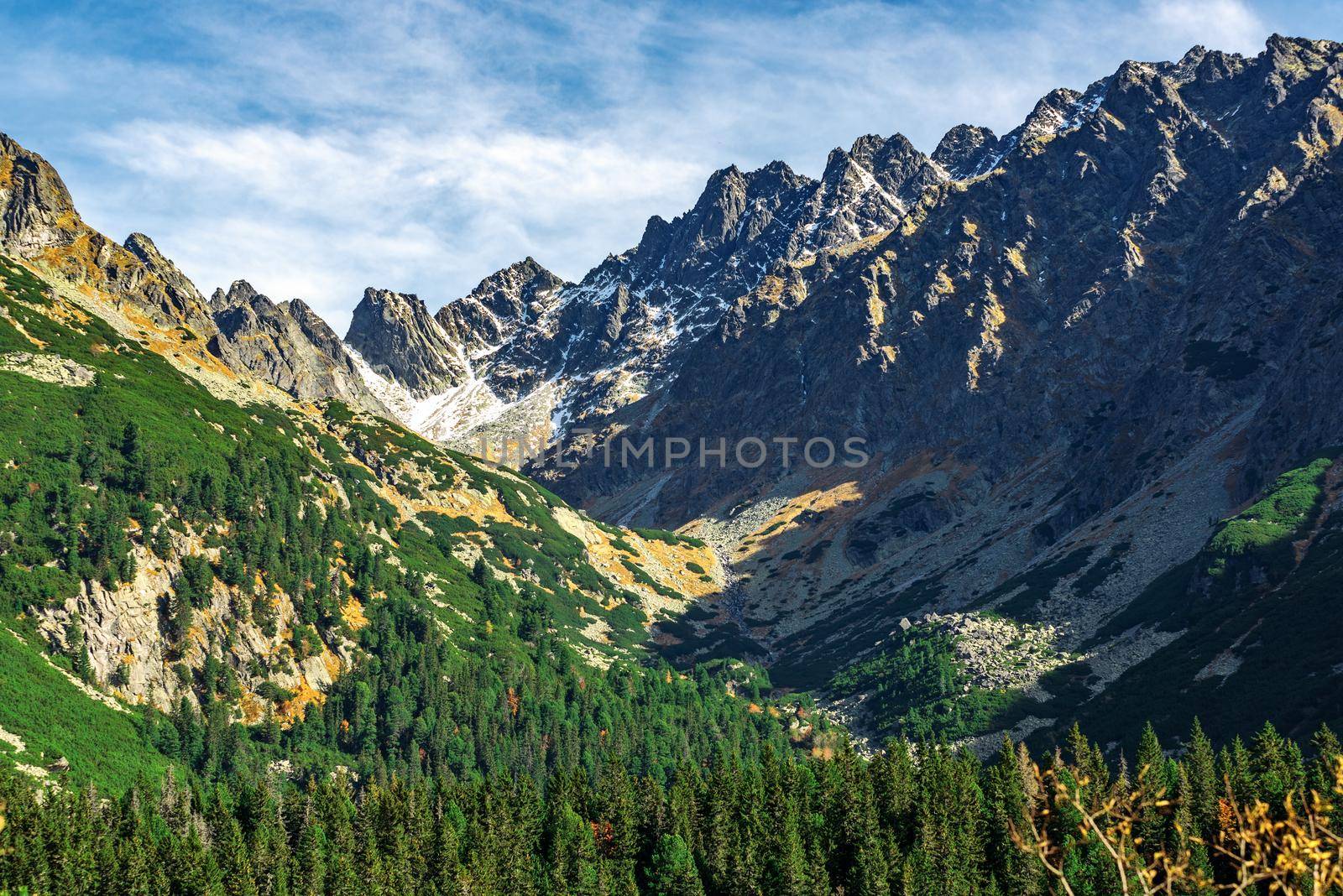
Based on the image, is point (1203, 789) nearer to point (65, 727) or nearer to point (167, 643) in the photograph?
point (65, 727)

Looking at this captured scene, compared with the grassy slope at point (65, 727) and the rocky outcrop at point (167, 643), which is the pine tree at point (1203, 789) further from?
the rocky outcrop at point (167, 643)

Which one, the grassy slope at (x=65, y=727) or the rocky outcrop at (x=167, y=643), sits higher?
the rocky outcrop at (x=167, y=643)

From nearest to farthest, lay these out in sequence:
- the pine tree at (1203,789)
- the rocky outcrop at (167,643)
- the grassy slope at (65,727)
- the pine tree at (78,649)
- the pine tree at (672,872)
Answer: the pine tree at (1203,789)
the pine tree at (672,872)
the grassy slope at (65,727)
the pine tree at (78,649)
the rocky outcrop at (167,643)

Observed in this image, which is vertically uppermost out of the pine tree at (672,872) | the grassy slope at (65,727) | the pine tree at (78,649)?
the pine tree at (78,649)

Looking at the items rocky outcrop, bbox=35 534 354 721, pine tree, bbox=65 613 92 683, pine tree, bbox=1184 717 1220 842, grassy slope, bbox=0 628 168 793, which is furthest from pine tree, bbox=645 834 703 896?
pine tree, bbox=65 613 92 683

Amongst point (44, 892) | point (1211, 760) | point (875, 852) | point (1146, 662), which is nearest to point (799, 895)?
point (875, 852)

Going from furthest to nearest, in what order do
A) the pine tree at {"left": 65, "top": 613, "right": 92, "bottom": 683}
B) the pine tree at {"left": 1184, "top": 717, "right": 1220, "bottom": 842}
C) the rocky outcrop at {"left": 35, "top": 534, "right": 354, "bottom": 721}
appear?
the rocky outcrop at {"left": 35, "top": 534, "right": 354, "bottom": 721} → the pine tree at {"left": 65, "top": 613, "right": 92, "bottom": 683} → the pine tree at {"left": 1184, "top": 717, "right": 1220, "bottom": 842}

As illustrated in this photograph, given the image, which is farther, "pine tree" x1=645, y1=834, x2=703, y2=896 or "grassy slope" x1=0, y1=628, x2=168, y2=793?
"grassy slope" x1=0, y1=628, x2=168, y2=793

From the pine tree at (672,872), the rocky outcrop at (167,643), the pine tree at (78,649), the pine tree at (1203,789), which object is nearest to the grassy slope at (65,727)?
the pine tree at (78,649)

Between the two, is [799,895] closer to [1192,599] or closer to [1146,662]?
[1146,662]

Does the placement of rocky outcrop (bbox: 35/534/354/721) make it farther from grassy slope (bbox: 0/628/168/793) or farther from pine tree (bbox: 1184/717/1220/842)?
pine tree (bbox: 1184/717/1220/842)

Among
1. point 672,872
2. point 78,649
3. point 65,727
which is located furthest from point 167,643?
point 672,872
